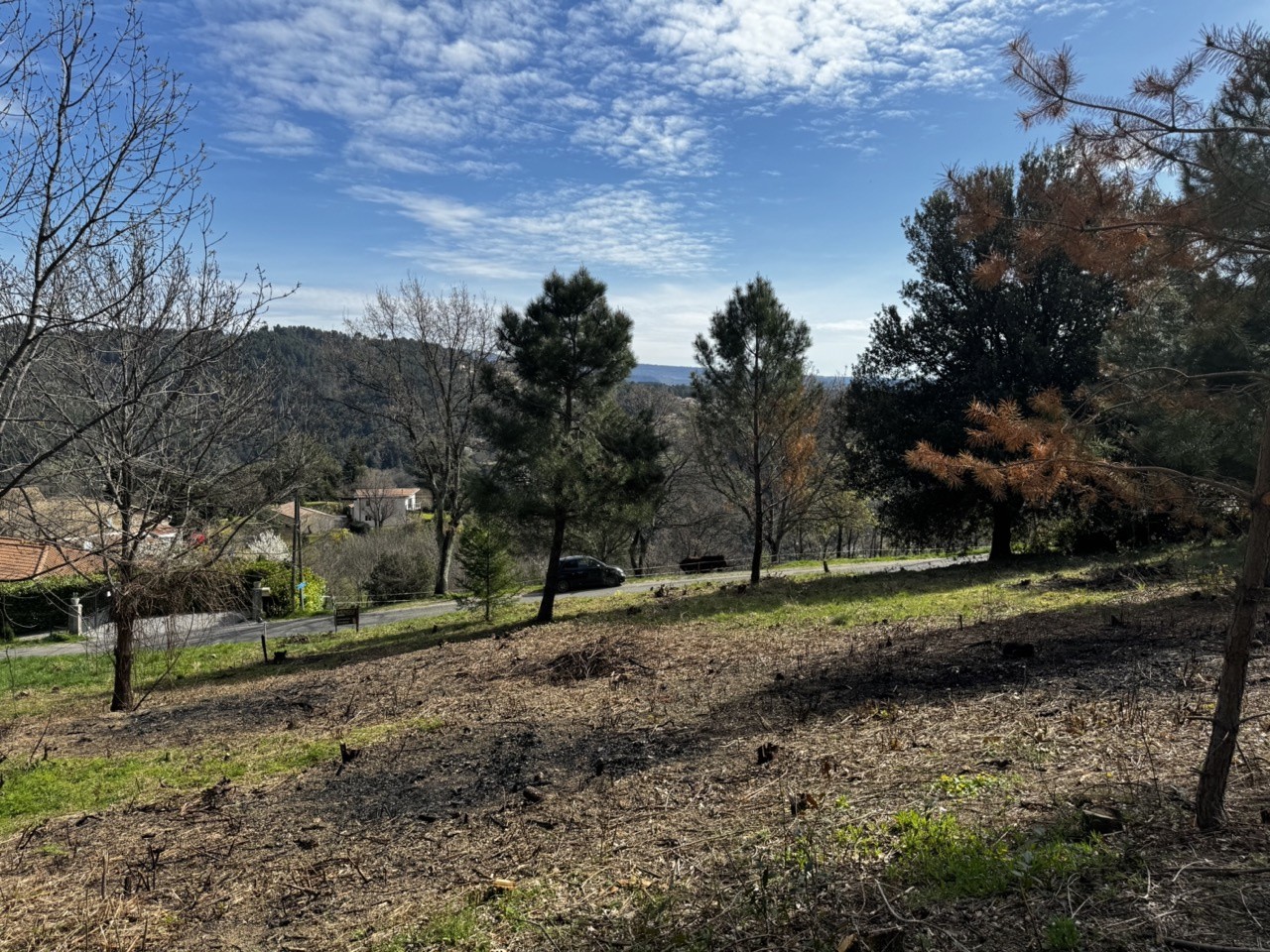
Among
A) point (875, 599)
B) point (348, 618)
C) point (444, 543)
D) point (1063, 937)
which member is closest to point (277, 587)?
point (348, 618)

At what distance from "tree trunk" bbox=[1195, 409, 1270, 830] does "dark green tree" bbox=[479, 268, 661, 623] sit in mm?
12742

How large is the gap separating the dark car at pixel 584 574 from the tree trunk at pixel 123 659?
A: 15.6m

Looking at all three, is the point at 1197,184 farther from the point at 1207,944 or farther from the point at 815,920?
the point at 815,920

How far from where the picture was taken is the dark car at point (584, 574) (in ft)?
84.6

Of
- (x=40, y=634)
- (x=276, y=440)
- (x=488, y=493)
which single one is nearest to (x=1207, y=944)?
(x=276, y=440)

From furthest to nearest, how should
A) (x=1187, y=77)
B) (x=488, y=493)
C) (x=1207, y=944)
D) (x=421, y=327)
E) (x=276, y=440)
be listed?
(x=421, y=327) → (x=488, y=493) → (x=276, y=440) → (x=1187, y=77) → (x=1207, y=944)

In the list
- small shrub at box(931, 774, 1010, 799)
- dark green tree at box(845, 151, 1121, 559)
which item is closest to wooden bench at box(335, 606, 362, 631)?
dark green tree at box(845, 151, 1121, 559)

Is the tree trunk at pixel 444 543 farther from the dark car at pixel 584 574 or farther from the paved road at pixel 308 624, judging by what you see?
Result: the dark car at pixel 584 574

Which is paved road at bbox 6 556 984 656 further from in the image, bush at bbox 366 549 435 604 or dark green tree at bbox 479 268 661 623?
dark green tree at bbox 479 268 661 623

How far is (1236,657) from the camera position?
10.5 feet

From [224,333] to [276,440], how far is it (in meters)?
2.11

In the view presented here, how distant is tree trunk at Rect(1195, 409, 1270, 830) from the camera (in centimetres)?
315

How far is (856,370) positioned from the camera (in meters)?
21.2

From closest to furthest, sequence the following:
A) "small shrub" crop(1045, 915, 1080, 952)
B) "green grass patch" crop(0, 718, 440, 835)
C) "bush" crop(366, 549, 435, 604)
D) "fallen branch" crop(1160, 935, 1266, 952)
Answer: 1. "fallen branch" crop(1160, 935, 1266, 952)
2. "small shrub" crop(1045, 915, 1080, 952)
3. "green grass patch" crop(0, 718, 440, 835)
4. "bush" crop(366, 549, 435, 604)
